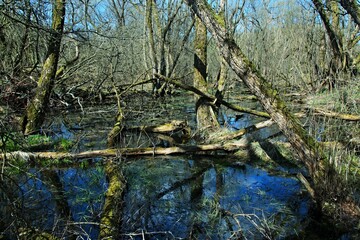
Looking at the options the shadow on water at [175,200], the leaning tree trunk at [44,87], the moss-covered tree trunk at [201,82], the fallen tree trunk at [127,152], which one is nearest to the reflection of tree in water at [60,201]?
the shadow on water at [175,200]

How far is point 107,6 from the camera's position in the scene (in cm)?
2762

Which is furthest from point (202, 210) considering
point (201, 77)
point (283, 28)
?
point (283, 28)

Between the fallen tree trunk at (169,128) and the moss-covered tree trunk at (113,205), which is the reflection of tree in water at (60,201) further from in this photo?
the fallen tree trunk at (169,128)

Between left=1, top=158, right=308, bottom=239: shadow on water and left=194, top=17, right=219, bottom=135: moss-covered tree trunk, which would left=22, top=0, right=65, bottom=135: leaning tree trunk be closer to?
left=1, top=158, right=308, bottom=239: shadow on water

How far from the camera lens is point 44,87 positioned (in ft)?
27.5

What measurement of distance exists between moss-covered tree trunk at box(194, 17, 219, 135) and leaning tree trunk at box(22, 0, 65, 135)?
3.36 meters

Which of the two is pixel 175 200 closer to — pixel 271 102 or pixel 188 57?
pixel 271 102

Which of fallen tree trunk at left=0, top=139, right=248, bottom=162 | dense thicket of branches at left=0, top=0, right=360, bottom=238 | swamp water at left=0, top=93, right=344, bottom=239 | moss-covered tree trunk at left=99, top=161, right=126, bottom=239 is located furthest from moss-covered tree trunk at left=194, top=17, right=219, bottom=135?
moss-covered tree trunk at left=99, top=161, right=126, bottom=239

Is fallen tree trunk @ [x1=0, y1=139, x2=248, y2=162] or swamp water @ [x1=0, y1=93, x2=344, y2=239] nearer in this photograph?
swamp water @ [x1=0, y1=93, x2=344, y2=239]

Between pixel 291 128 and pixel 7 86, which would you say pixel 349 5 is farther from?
pixel 7 86

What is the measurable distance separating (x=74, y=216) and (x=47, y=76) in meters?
4.91

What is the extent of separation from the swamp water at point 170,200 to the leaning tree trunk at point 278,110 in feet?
2.08

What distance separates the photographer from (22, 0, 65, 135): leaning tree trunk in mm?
8102

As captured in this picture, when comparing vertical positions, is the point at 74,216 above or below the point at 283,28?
below
